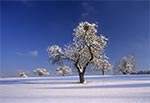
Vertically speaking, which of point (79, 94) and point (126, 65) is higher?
point (126, 65)

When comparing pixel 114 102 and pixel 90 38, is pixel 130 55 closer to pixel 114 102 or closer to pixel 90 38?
pixel 90 38

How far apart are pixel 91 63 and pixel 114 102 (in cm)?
2163

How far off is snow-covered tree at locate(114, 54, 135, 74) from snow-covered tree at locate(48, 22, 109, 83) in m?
56.8

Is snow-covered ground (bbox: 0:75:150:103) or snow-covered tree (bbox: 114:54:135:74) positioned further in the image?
snow-covered tree (bbox: 114:54:135:74)

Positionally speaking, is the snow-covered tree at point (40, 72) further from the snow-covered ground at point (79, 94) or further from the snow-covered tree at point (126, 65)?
the snow-covered ground at point (79, 94)

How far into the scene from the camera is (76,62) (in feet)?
112

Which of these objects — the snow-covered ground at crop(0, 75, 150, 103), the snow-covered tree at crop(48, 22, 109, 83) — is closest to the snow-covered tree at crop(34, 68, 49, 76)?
the snow-covered tree at crop(48, 22, 109, 83)

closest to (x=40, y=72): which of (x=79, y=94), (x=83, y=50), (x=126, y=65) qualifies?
(x=126, y=65)

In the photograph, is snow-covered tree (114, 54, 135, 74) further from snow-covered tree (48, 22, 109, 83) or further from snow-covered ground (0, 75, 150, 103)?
snow-covered ground (0, 75, 150, 103)

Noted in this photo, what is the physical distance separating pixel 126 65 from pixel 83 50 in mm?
58298

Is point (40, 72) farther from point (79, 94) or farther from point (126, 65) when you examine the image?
point (79, 94)

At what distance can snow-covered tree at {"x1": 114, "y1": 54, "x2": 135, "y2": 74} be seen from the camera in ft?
298

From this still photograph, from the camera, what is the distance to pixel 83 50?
34469mm

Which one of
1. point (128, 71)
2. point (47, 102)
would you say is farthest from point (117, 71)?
point (47, 102)
